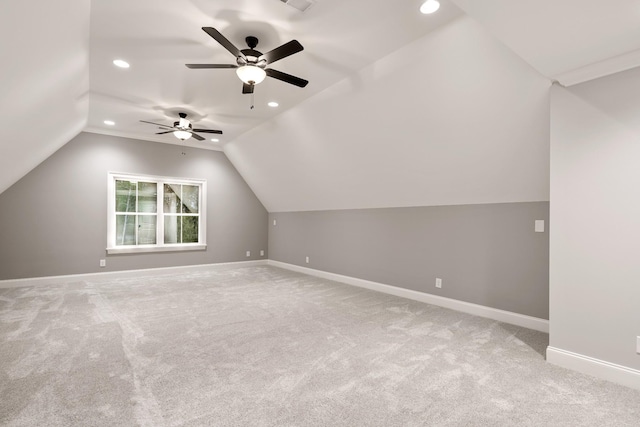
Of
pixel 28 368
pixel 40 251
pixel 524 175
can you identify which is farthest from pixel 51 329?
pixel 524 175

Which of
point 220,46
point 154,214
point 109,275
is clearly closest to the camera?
point 220,46

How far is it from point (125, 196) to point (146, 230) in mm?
808

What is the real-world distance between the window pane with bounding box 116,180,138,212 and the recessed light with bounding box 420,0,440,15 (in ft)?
20.6

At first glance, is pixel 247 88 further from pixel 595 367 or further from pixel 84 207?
pixel 84 207

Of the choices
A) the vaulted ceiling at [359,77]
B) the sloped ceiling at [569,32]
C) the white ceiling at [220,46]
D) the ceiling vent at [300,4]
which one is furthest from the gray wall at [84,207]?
the sloped ceiling at [569,32]

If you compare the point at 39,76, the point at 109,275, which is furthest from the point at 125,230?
the point at 39,76

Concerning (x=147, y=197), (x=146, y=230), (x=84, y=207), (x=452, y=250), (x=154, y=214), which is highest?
(x=147, y=197)

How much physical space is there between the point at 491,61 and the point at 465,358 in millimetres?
2522

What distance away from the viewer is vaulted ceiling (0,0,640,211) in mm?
2035

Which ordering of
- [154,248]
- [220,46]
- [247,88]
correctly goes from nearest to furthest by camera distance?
[220,46]
[247,88]
[154,248]

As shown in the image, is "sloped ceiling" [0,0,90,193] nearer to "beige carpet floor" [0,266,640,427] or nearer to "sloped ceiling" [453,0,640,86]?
"beige carpet floor" [0,266,640,427]

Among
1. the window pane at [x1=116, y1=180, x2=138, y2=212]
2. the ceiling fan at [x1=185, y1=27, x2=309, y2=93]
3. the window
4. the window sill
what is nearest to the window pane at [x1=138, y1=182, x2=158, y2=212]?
the window

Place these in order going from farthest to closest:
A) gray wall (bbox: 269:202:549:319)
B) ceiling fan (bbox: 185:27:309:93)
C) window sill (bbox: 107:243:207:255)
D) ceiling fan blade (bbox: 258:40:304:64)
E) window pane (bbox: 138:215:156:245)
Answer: window pane (bbox: 138:215:156:245) < window sill (bbox: 107:243:207:255) < gray wall (bbox: 269:202:549:319) < ceiling fan (bbox: 185:27:309:93) < ceiling fan blade (bbox: 258:40:304:64)

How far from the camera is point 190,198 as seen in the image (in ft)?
23.3
